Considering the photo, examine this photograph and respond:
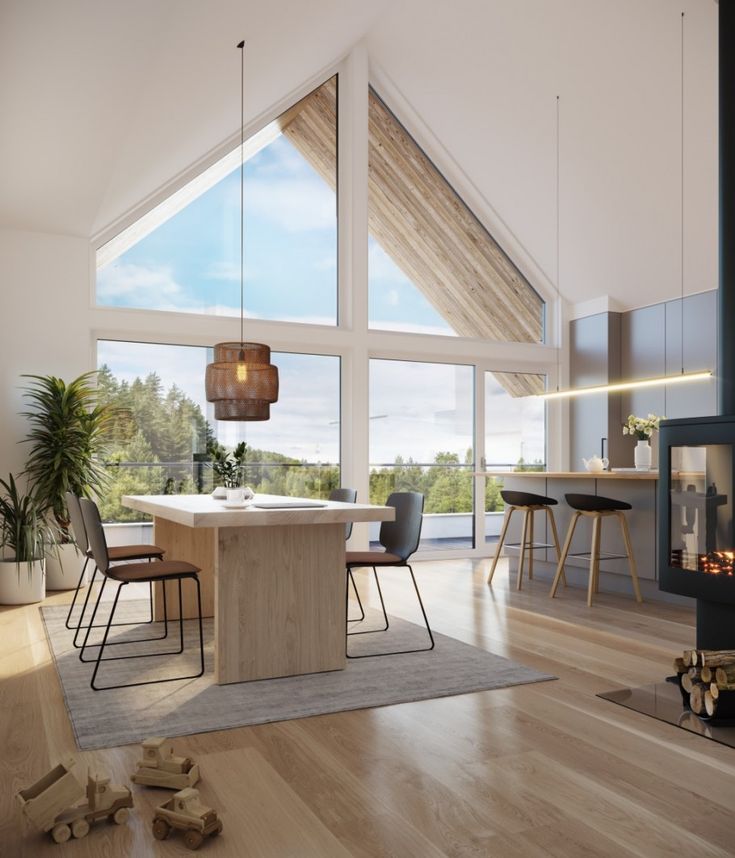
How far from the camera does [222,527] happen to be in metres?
3.47

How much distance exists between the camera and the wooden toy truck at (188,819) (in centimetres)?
202

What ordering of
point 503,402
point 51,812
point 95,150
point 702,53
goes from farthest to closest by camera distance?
point 503,402, point 702,53, point 95,150, point 51,812

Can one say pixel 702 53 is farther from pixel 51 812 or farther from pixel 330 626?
pixel 51 812

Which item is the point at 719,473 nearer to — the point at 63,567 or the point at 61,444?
the point at 61,444

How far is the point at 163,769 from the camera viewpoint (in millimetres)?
2369

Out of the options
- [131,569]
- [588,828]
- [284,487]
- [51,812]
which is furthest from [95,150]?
[588,828]

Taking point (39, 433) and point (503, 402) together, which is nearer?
point (39, 433)

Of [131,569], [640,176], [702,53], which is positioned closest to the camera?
[131,569]

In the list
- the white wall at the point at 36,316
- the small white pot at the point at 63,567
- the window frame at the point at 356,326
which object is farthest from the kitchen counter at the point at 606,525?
the white wall at the point at 36,316

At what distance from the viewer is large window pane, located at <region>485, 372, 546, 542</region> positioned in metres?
7.96

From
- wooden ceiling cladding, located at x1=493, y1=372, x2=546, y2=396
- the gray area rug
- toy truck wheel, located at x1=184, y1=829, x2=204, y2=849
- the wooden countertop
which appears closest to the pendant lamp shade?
the gray area rug

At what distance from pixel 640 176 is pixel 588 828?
5.83 meters

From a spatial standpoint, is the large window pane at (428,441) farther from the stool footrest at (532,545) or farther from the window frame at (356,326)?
the stool footrest at (532,545)

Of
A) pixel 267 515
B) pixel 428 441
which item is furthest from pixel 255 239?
pixel 267 515
